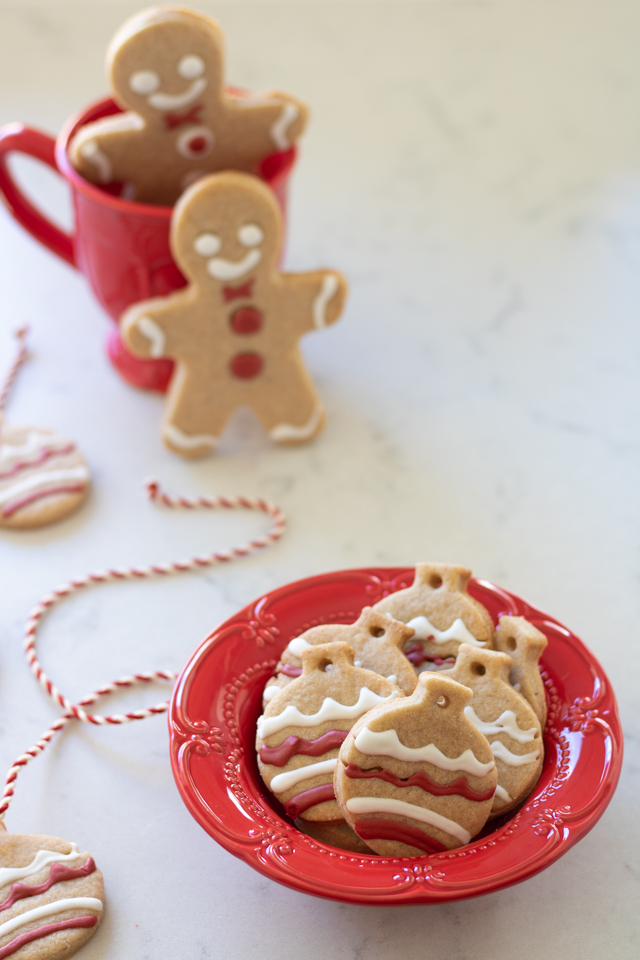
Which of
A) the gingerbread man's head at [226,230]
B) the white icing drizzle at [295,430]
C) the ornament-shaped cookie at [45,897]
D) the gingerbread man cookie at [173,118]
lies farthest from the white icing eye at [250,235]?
the ornament-shaped cookie at [45,897]

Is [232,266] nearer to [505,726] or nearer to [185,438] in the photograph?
→ [185,438]

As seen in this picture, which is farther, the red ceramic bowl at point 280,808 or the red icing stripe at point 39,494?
the red icing stripe at point 39,494

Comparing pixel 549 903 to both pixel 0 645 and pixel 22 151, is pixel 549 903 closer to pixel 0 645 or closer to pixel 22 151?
pixel 0 645

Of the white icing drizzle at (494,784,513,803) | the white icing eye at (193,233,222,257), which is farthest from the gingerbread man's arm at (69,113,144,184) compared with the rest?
the white icing drizzle at (494,784,513,803)

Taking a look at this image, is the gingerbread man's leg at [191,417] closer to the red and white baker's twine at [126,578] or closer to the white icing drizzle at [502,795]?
the red and white baker's twine at [126,578]

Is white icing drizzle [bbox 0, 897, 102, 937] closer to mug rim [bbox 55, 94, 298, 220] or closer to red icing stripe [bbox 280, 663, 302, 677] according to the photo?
red icing stripe [bbox 280, 663, 302, 677]

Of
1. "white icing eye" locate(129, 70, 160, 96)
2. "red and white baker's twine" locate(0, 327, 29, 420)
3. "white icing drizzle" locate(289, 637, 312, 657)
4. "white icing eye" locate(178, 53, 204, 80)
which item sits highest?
"white icing eye" locate(178, 53, 204, 80)

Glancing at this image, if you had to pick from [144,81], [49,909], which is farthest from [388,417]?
[49,909]
